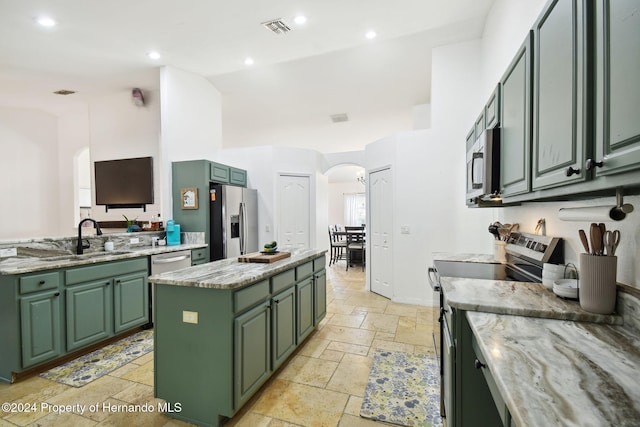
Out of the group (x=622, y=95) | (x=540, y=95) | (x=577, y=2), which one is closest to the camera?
(x=622, y=95)

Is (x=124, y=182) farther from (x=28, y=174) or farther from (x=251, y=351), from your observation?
(x=251, y=351)

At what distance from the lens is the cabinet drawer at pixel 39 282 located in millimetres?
2186

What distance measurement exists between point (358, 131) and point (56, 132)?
22.1ft

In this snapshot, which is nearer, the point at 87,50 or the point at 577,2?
the point at 577,2

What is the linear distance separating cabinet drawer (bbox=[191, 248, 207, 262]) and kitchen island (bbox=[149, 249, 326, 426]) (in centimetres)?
190

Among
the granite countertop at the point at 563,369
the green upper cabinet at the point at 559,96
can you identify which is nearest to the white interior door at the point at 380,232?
the green upper cabinet at the point at 559,96

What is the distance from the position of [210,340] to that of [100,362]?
5.23 feet

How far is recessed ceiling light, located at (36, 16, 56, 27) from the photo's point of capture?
3139mm

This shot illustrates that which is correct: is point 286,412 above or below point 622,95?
below

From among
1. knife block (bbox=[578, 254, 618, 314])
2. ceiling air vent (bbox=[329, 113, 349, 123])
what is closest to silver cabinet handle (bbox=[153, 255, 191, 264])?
knife block (bbox=[578, 254, 618, 314])

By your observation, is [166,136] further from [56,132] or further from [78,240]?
[56,132]

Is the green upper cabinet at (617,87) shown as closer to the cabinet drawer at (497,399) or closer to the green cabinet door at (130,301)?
the cabinet drawer at (497,399)

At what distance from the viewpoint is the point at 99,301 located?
269 cm

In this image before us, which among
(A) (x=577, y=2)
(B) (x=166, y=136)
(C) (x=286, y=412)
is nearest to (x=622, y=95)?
(A) (x=577, y=2)
